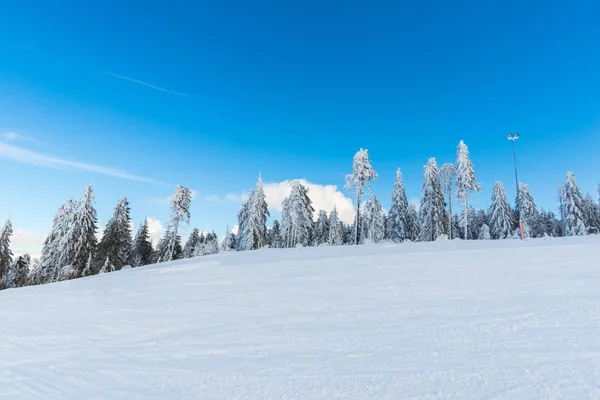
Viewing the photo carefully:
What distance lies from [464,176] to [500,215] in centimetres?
1412

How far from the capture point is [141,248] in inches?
2089

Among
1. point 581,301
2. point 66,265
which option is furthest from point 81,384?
point 66,265

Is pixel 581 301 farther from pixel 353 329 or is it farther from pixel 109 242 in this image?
pixel 109 242

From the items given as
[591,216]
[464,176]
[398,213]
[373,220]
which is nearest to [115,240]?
[373,220]

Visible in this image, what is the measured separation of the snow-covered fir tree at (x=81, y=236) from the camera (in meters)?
36.9

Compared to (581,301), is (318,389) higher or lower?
lower

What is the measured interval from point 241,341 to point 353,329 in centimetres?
222

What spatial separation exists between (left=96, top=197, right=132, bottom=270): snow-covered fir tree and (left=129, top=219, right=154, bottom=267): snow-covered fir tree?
9276 millimetres

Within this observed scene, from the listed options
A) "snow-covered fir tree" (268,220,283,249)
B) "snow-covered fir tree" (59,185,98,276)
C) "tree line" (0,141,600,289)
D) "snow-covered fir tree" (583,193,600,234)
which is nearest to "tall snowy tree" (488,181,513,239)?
"tree line" (0,141,600,289)

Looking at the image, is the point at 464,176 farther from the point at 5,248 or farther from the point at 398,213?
the point at 5,248

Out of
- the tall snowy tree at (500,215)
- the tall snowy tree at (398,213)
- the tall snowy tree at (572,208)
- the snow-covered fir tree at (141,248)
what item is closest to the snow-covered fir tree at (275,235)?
the snow-covered fir tree at (141,248)

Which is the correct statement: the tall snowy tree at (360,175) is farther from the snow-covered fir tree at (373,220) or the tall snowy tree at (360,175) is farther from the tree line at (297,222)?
the snow-covered fir tree at (373,220)

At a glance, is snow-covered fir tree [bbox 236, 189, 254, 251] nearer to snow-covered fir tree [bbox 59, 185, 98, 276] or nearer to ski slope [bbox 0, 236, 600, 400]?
snow-covered fir tree [bbox 59, 185, 98, 276]

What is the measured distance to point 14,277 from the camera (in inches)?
2047
